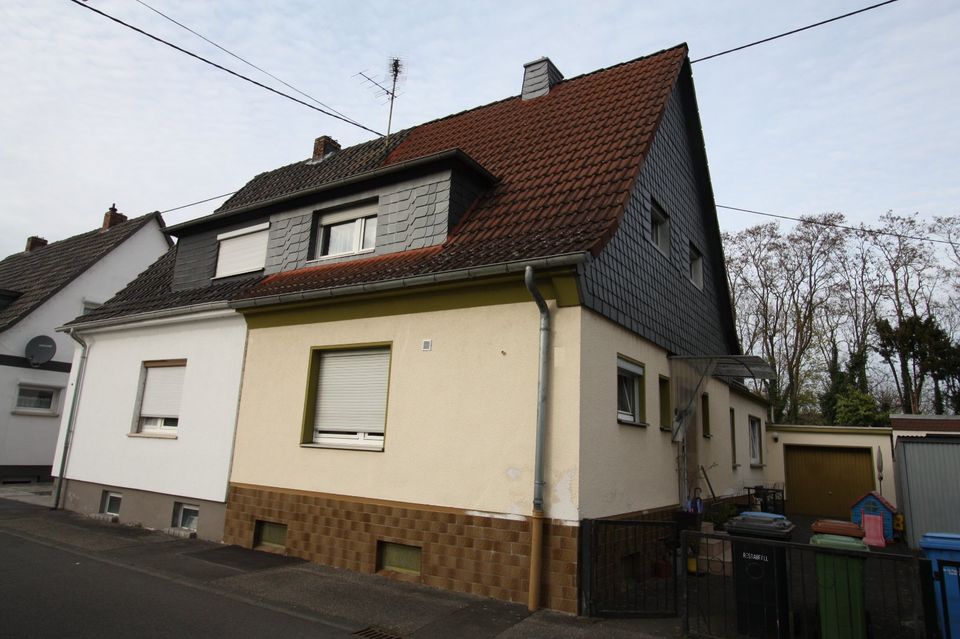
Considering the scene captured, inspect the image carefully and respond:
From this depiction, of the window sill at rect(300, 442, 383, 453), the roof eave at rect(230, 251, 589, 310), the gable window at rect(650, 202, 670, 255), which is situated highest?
the gable window at rect(650, 202, 670, 255)

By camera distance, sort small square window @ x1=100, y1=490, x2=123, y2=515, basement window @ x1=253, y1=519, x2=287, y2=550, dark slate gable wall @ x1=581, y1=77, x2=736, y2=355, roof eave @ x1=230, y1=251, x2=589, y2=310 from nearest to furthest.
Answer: roof eave @ x1=230, y1=251, x2=589, y2=310 → dark slate gable wall @ x1=581, y1=77, x2=736, y2=355 → basement window @ x1=253, y1=519, x2=287, y2=550 → small square window @ x1=100, y1=490, x2=123, y2=515

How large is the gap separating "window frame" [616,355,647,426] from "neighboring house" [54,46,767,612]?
3 centimetres

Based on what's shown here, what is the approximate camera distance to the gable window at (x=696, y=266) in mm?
12992

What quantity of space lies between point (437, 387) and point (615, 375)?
2.25m

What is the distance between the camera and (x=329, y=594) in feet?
22.2

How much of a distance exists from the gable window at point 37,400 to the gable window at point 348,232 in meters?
12.4

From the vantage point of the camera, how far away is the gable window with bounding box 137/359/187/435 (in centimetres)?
1089

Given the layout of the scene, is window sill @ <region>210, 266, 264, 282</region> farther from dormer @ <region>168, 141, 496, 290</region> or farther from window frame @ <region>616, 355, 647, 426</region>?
window frame @ <region>616, 355, 647, 426</region>

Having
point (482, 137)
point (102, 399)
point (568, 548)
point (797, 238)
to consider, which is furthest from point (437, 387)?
point (797, 238)

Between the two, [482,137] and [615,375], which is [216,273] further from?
[615,375]

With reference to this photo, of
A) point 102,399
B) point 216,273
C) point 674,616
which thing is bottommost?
point 674,616

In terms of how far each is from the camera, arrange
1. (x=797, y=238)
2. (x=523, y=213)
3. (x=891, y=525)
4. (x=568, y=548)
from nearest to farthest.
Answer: (x=568, y=548), (x=523, y=213), (x=891, y=525), (x=797, y=238)

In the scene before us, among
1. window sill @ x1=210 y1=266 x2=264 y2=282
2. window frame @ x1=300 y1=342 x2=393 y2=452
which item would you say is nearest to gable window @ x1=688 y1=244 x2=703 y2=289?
window frame @ x1=300 y1=342 x2=393 y2=452

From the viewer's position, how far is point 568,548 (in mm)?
6309
